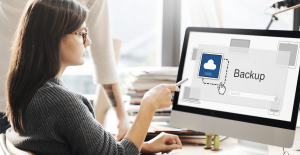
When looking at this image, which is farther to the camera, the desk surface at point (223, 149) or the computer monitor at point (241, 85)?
the desk surface at point (223, 149)

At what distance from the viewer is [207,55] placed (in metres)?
0.92

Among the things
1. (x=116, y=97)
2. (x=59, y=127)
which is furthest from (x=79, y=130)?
(x=116, y=97)

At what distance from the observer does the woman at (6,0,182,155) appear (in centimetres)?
66

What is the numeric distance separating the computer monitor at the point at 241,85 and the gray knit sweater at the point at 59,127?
36 cm

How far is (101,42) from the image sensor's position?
1189 mm

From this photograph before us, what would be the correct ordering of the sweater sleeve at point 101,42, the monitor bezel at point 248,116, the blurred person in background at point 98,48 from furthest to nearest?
the sweater sleeve at point 101,42, the blurred person in background at point 98,48, the monitor bezel at point 248,116

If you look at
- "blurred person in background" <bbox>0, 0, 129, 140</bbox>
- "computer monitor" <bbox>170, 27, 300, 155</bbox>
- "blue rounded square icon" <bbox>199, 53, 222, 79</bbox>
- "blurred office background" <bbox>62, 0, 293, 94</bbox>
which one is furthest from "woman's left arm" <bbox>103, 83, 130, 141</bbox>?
"blurred office background" <bbox>62, 0, 293, 94</bbox>

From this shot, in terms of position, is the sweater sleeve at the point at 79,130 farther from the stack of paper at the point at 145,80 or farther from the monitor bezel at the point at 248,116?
the stack of paper at the point at 145,80

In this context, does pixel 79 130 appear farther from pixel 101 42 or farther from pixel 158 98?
pixel 101 42

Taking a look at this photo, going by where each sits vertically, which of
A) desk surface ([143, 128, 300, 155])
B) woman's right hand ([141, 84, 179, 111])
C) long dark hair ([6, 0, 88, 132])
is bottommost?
desk surface ([143, 128, 300, 155])

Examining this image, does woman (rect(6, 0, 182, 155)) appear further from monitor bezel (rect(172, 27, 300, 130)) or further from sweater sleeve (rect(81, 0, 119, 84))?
sweater sleeve (rect(81, 0, 119, 84))

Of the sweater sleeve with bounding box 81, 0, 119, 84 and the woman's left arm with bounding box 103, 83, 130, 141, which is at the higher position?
the sweater sleeve with bounding box 81, 0, 119, 84

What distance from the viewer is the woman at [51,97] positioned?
2.17 feet

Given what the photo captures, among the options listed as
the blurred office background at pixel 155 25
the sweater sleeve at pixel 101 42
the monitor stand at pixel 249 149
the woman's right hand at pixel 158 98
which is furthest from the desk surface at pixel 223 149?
the blurred office background at pixel 155 25
